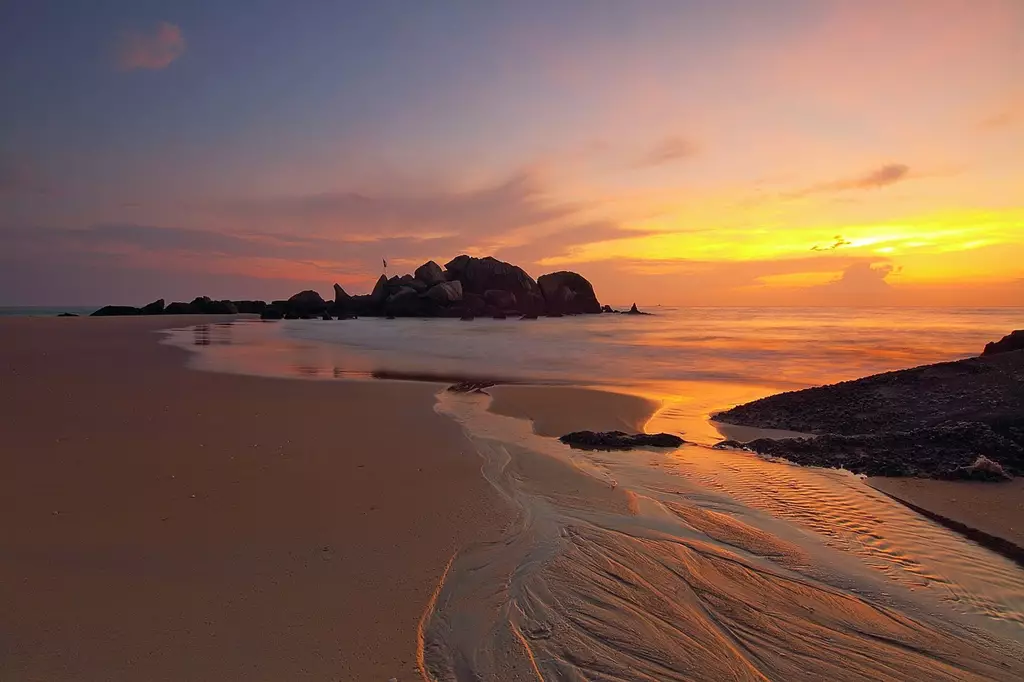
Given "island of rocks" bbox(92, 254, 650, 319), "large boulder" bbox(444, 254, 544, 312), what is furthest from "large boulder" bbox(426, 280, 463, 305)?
"large boulder" bbox(444, 254, 544, 312)

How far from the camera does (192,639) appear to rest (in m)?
2.90

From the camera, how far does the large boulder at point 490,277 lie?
270 ft

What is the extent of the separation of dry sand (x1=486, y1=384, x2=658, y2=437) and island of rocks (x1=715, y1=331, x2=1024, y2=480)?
1757 mm

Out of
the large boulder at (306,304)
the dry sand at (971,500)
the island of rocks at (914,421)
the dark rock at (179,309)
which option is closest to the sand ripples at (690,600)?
the dry sand at (971,500)

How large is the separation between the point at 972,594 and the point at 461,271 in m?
81.7

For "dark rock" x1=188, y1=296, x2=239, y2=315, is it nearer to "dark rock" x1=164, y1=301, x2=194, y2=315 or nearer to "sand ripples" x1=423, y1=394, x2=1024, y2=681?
"dark rock" x1=164, y1=301, x2=194, y2=315

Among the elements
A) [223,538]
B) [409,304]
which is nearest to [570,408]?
[223,538]

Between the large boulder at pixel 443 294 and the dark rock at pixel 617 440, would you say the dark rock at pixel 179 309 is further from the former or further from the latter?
the dark rock at pixel 617 440

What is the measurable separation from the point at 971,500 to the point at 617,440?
3955mm

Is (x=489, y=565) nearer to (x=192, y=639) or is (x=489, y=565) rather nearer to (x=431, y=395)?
(x=192, y=639)

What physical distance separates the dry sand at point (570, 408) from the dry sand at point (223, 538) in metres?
1.97

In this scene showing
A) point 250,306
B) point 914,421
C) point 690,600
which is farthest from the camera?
point 250,306

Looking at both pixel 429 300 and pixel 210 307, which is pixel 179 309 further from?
pixel 429 300

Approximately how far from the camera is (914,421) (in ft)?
25.8
